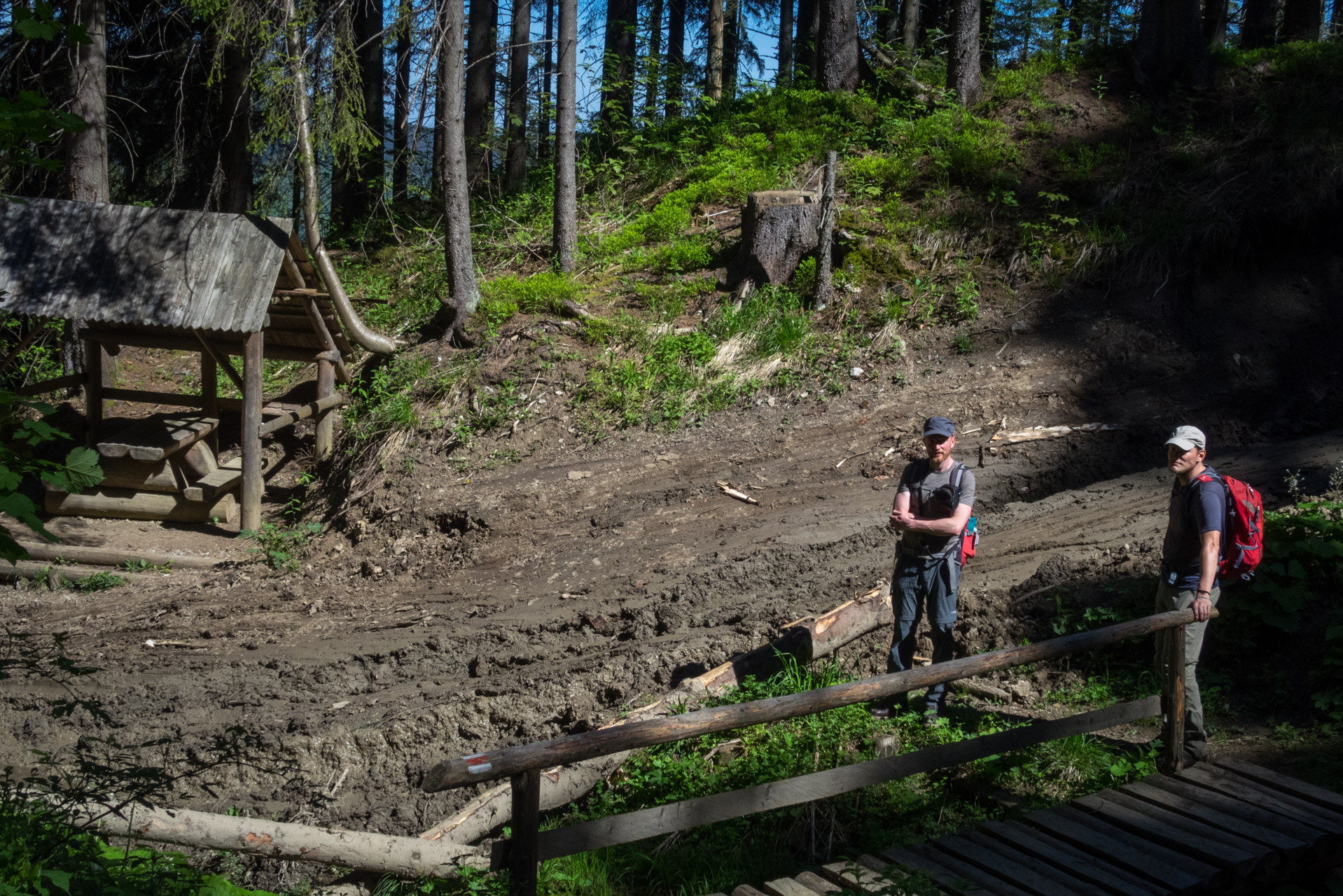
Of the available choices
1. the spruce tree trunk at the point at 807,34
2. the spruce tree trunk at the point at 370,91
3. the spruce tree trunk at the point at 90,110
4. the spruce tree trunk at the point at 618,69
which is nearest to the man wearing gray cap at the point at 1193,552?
the spruce tree trunk at the point at 90,110

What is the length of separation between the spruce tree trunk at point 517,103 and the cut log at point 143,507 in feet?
34.9

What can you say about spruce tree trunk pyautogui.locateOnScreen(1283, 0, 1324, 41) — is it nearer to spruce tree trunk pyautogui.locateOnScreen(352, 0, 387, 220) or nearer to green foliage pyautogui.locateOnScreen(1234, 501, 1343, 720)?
green foliage pyautogui.locateOnScreen(1234, 501, 1343, 720)

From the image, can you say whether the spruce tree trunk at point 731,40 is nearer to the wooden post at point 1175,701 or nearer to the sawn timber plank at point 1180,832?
the wooden post at point 1175,701

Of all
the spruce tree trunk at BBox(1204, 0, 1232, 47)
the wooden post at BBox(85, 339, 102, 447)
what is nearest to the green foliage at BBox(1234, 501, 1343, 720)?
the wooden post at BBox(85, 339, 102, 447)

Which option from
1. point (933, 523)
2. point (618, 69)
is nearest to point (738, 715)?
point (933, 523)

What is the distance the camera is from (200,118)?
19.2m

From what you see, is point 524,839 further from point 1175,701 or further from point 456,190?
point 456,190

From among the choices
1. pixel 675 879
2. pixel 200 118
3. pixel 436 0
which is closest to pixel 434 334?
pixel 436 0

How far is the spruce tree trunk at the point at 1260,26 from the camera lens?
17.5 metres

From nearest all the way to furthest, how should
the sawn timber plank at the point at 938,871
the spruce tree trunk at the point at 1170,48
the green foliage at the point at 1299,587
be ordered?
1. the sawn timber plank at the point at 938,871
2. the green foliage at the point at 1299,587
3. the spruce tree trunk at the point at 1170,48

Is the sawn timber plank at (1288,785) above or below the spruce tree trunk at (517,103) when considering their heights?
below

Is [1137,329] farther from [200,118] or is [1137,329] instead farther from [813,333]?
[200,118]

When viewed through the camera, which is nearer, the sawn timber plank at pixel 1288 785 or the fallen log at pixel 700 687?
the sawn timber plank at pixel 1288 785

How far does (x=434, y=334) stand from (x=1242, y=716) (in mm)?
11808
